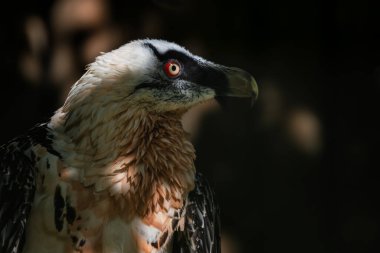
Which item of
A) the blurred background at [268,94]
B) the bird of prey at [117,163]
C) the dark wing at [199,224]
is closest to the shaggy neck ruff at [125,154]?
the bird of prey at [117,163]

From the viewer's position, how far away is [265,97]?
442 centimetres

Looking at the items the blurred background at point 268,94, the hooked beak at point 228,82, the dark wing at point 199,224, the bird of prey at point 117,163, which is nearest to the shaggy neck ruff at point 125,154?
the bird of prey at point 117,163

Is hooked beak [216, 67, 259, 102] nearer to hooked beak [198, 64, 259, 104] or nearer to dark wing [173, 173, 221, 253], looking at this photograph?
hooked beak [198, 64, 259, 104]

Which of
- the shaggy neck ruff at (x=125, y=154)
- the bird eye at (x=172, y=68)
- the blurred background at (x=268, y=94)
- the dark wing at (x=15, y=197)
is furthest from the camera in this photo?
the blurred background at (x=268, y=94)

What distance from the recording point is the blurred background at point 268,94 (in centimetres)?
429

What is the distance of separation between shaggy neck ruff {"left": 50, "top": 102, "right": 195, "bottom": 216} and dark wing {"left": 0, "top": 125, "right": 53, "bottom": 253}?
0.16m

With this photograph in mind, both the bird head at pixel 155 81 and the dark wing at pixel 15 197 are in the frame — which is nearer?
the dark wing at pixel 15 197

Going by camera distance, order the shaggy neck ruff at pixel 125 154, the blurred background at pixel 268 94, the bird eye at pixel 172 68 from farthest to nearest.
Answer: the blurred background at pixel 268 94 → the bird eye at pixel 172 68 → the shaggy neck ruff at pixel 125 154

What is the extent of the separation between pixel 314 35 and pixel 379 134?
792 millimetres

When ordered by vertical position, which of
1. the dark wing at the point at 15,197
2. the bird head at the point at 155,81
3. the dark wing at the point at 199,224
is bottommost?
the dark wing at the point at 199,224

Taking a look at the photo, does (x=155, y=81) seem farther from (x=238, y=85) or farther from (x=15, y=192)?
(x=15, y=192)

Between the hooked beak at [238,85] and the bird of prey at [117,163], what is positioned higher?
the hooked beak at [238,85]

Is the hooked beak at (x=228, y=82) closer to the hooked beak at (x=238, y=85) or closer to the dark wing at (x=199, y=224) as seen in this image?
the hooked beak at (x=238, y=85)

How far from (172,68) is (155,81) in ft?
0.35
